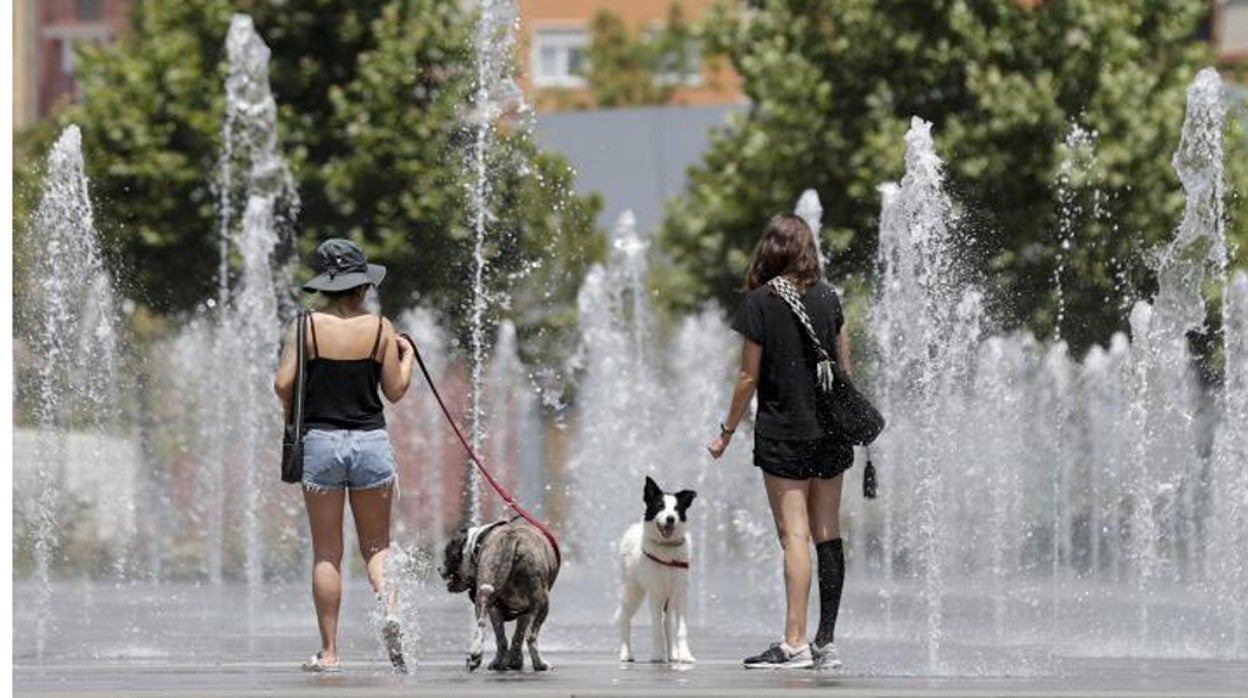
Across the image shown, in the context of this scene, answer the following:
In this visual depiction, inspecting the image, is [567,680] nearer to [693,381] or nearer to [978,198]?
[978,198]

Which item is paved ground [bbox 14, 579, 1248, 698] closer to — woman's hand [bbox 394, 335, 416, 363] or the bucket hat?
woman's hand [bbox 394, 335, 416, 363]

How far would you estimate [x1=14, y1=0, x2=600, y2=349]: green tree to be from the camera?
34406mm

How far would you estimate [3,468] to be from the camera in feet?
31.9


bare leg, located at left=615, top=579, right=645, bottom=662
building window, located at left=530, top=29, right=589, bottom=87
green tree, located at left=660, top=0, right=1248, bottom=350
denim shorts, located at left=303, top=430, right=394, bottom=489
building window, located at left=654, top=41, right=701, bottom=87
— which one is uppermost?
building window, located at left=530, top=29, right=589, bottom=87

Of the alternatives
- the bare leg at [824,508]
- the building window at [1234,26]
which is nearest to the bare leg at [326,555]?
the bare leg at [824,508]

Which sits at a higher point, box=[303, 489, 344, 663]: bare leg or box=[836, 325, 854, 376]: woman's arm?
box=[836, 325, 854, 376]: woman's arm

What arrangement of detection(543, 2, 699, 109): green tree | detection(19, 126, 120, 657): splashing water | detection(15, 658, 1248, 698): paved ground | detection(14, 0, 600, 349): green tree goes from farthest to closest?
detection(543, 2, 699, 109): green tree < detection(14, 0, 600, 349): green tree < detection(19, 126, 120, 657): splashing water < detection(15, 658, 1248, 698): paved ground

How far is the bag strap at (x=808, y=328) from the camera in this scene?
12070 millimetres

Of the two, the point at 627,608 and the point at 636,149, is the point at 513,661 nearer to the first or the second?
the point at 627,608

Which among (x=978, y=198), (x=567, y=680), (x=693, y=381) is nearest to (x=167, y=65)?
(x=693, y=381)

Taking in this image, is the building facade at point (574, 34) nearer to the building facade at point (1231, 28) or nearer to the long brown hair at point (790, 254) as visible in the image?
the building facade at point (1231, 28)

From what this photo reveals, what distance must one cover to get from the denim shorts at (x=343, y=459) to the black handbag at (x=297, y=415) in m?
0.03

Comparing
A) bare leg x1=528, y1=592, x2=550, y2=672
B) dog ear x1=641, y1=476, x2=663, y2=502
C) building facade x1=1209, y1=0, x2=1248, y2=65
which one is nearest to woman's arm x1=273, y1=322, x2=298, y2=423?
bare leg x1=528, y1=592, x2=550, y2=672

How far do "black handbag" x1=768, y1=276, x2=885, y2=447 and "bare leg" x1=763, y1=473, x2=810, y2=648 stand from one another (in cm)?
24
